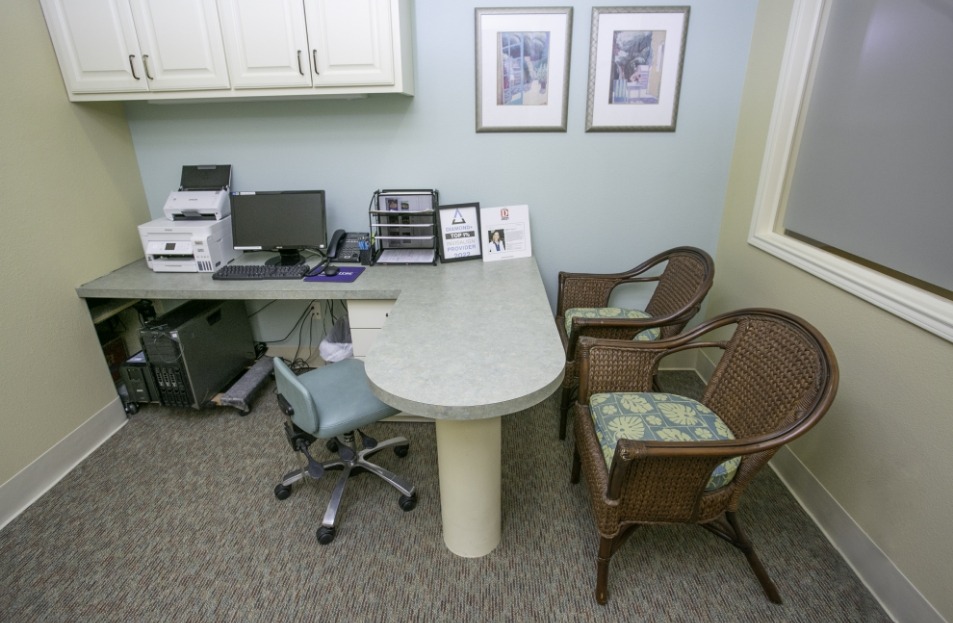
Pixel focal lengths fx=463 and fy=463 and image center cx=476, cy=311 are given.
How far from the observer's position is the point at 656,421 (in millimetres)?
1566

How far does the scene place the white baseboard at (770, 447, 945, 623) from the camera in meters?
1.41

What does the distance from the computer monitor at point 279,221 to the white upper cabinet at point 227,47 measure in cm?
51

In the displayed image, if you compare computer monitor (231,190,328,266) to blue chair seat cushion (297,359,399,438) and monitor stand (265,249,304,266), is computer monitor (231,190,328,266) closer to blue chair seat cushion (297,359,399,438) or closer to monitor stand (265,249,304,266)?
monitor stand (265,249,304,266)

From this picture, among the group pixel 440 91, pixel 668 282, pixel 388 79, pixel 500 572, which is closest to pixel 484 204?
pixel 440 91

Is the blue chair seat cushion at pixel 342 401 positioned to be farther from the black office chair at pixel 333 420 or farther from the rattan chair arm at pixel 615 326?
the rattan chair arm at pixel 615 326

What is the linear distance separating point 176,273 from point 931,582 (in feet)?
10.6

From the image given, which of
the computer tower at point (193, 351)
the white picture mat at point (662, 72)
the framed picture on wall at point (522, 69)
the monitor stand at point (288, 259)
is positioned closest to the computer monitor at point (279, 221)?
the monitor stand at point (288, 259)

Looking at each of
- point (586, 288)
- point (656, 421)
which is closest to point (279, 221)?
point (586, 288)

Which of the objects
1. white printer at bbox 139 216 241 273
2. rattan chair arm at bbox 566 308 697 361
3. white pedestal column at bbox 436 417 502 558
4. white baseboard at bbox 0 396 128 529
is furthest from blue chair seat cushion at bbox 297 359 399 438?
white baseboard at bbox 0 396 128 529

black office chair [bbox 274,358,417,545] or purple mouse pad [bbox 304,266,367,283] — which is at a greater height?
purple mouse pad [bbox 304,266,367,283]

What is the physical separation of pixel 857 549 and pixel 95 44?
3.69 m

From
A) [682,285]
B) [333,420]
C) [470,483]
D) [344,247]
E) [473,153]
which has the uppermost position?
[473,153]

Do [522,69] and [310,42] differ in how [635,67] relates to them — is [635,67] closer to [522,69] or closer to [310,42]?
[522,69]

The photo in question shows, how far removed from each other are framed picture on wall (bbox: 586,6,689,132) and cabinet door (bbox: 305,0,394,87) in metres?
1.02
